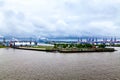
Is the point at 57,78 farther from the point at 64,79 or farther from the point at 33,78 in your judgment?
the point at 33,78

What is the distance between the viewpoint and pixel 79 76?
Result: 55.2ft

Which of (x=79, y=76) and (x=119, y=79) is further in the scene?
(x=79, y=76)

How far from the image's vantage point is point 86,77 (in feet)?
54.1

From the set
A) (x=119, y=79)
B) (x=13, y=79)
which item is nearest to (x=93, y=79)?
(x=119, y=79)

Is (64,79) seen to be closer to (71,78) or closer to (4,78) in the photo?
(71,78)

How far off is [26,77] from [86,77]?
4.89 metres

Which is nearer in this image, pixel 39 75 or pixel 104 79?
pixel 104 79

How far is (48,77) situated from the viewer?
646 inches

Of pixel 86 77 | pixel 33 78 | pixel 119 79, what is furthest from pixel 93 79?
pixel 33 78

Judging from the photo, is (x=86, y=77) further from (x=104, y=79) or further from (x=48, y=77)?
(x=48, y=77)

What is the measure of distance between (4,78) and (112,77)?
28.4ft

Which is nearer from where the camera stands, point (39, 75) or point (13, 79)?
point (13, 79)

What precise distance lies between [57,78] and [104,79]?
3.70 metres

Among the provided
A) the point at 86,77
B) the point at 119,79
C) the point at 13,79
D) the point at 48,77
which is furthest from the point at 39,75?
the point at 119,79
